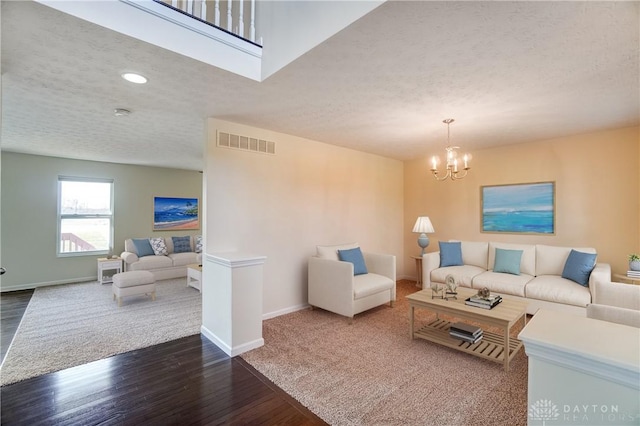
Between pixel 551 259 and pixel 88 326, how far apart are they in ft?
19.9

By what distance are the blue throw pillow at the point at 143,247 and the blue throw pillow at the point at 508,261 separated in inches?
260

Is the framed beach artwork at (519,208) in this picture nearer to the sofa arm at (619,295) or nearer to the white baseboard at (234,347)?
the sofa arm at (619,295)

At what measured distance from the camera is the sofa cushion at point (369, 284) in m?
3.70

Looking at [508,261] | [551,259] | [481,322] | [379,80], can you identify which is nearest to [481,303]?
[481,322]

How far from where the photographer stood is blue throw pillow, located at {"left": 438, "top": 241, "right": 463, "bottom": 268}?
4.63m

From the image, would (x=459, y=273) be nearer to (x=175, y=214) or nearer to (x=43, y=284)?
(x=175, y=214)

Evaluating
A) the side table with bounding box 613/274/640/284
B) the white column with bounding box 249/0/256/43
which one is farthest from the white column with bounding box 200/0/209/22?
the side table with bounding box 613/274/640/284

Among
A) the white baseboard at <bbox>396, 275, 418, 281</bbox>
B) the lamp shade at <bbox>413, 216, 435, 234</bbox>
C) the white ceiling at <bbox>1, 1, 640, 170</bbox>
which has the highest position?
the white ceiling at <bbox>1, 1, 640, 170</bbox>

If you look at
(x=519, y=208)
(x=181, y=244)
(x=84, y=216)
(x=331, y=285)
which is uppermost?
(x=519, y=208)

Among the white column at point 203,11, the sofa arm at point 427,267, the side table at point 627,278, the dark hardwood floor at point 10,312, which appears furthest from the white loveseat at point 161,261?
the side table at point 627,278

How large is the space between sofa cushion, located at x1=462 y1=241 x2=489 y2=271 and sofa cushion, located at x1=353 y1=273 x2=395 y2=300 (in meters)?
1.47

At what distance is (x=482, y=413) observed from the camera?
6.62 ft

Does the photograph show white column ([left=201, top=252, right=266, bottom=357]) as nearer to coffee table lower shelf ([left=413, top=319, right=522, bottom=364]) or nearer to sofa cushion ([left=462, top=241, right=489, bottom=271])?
coffee table lower shelf ([left=413, top=319, right=522, bottom=364])

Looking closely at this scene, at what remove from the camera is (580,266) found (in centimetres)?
356
